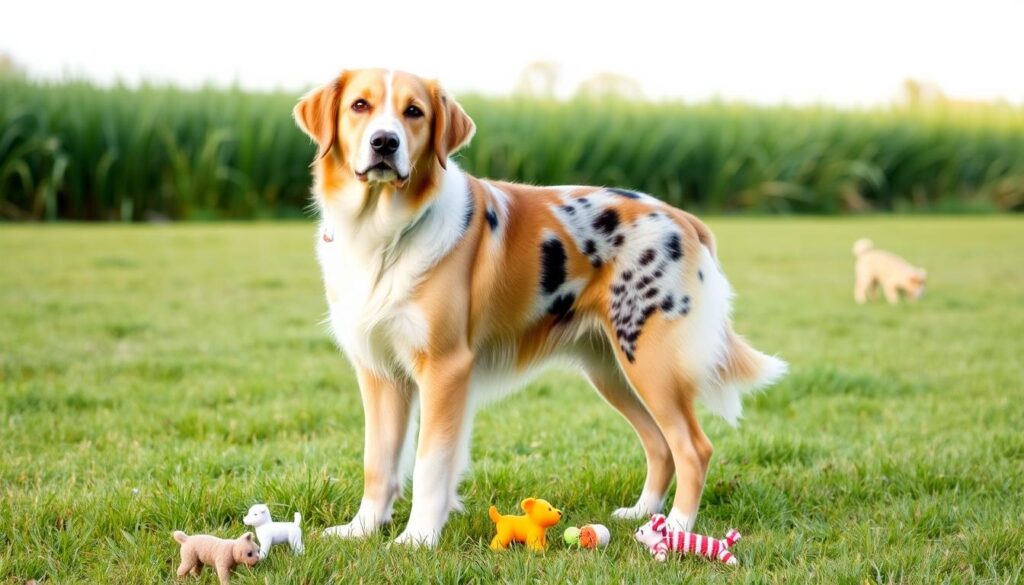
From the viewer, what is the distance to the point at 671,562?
318 cm

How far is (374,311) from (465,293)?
321 mm

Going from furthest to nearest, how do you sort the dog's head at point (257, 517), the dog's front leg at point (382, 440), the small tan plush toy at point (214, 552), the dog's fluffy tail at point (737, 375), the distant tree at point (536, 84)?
1. the distant tree at point (536, 84)
2. the dog's fluffy tail at point (737, 375)
3. the dog's front leg at point (382, 440)
4. the dog's head at point (257, 517)
5. the small tan plush toy at point (214, 552)

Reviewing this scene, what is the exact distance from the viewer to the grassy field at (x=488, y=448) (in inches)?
126

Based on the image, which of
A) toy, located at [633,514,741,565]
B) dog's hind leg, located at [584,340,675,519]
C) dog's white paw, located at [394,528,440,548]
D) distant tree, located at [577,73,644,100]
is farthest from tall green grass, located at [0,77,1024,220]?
toy, located at [633,514,741,565]

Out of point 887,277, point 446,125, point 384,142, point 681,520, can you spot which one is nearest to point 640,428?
point 681,520

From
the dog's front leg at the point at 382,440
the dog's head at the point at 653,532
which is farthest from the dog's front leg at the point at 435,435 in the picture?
the dog's head at the point at 653,532

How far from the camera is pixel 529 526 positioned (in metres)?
3.33

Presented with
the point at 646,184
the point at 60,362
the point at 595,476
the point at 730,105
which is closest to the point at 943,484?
the point at 595,476

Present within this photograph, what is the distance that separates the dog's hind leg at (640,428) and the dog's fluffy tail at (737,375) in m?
0.26

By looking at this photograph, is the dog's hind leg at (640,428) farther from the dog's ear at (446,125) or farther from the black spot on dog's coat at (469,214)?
the dog's ear at (446,125)

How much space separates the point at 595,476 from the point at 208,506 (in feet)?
4.94

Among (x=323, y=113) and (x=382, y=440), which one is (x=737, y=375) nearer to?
(x=382, y=440)

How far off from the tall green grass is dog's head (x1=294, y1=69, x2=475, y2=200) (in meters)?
9.50

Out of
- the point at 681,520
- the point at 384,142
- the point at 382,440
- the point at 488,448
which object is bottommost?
the point at 488,448
